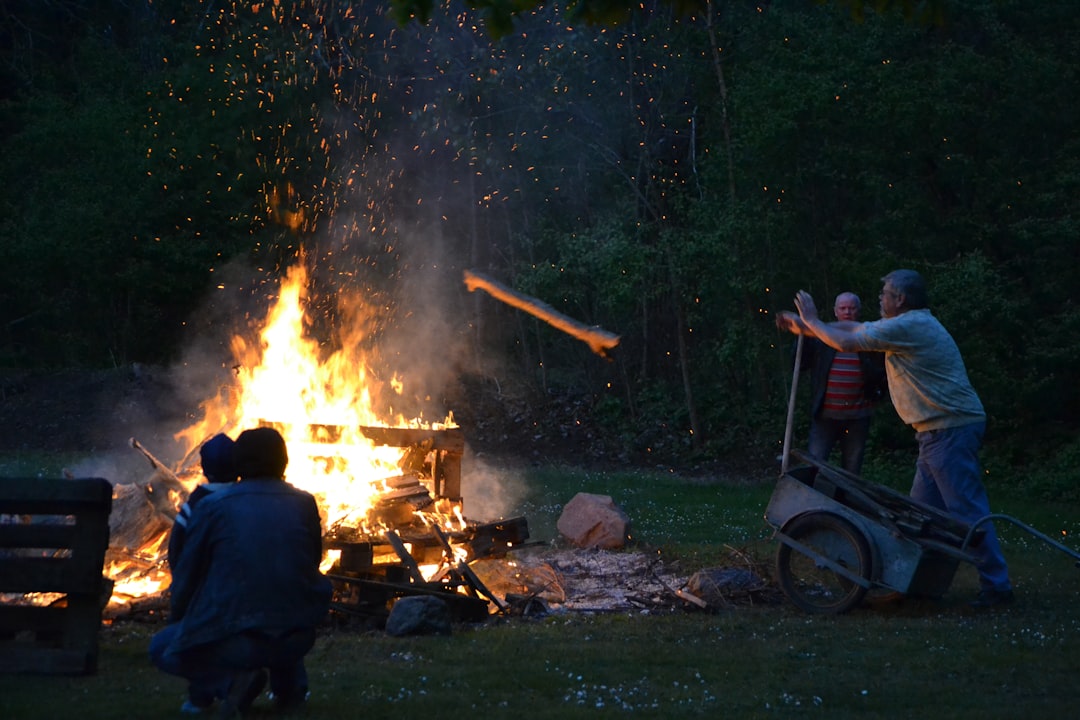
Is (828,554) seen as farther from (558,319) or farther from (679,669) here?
(558,319)

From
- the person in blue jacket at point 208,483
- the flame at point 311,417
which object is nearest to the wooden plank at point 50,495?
the person in blue jacket at point 208,483

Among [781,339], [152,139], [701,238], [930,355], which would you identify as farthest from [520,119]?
[930,355]

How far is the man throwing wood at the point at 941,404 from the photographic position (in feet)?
27.3

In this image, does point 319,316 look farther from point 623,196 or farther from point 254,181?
point 623,196

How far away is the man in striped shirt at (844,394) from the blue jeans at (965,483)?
124 centimetres

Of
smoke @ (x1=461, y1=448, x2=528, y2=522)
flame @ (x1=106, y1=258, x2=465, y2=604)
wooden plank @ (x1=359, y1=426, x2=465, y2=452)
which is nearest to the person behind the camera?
flame @ (x1=106, y1=258, x2=465, y2=604)

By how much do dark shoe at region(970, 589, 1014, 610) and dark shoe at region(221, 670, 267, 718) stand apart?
5306mm

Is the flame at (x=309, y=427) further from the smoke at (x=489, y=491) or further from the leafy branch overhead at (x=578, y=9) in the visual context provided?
the leafy branch overhead at (x=578, y=9)

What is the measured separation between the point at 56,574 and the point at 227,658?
5.02 feet

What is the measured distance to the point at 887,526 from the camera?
7965 mm

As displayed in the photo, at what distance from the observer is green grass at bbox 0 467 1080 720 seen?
5711 mm

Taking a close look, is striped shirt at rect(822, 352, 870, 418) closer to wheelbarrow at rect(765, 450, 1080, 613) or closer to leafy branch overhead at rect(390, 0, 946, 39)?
wheelbarrow at rect(765, 450, 1080, 613)

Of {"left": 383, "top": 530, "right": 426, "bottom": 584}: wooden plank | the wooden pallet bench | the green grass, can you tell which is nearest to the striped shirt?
the green grass

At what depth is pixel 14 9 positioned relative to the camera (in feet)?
87.6
